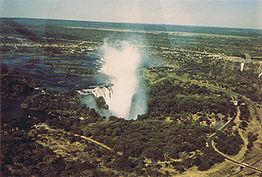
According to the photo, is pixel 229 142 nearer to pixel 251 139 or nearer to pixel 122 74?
pixel 251 139

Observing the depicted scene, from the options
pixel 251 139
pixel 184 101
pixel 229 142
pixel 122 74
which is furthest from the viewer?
pixel 122 74

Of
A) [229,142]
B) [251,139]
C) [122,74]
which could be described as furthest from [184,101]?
[229,142]

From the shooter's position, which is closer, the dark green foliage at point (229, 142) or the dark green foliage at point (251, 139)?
the dark green foliage at point (229, 142)

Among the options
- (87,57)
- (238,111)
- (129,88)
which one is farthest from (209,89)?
(87,57)

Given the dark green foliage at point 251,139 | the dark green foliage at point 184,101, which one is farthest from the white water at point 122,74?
the dark green foliage at point 251,139

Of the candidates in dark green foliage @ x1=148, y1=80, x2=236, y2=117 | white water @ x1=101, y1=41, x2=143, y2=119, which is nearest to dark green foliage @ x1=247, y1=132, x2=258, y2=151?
dark green foliage @ x1=148, y1=80, x2=236, y2=117

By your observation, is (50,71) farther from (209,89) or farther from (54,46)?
(209,89)

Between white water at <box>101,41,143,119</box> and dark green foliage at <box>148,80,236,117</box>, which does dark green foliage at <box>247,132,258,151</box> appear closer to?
dark green foliage at <box>148,80,236,117</box>

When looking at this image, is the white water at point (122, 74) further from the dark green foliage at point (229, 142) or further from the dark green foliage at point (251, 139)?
the dark green foliage at point (251, 139)
